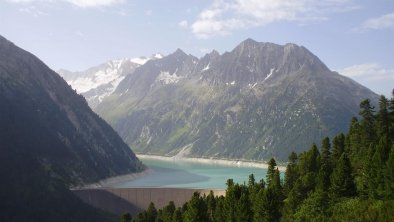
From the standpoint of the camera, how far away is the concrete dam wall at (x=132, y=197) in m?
170

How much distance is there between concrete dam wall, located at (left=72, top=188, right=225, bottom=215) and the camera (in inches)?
6678

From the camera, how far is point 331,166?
96500 mm

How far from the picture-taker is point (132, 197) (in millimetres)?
177750

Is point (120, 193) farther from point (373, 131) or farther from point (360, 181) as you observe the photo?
point (360, 181)

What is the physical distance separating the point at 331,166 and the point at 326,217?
22.4 metres

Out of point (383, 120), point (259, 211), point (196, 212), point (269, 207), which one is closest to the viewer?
point (269, 207)

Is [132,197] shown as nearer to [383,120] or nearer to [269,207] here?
[383,120]

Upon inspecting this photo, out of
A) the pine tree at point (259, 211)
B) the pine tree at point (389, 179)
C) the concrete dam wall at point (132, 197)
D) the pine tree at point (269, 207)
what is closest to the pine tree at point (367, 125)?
the pine tree at point (389, 179)

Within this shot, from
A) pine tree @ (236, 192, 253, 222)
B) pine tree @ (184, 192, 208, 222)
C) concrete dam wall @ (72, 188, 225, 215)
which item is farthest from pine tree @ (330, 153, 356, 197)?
concrete dam wall @ (72, 188, 225, 215)

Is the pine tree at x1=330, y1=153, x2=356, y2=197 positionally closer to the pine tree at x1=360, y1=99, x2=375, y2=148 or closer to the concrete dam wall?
the pine tree at x1=360, y1=99, x2=375, y2=148

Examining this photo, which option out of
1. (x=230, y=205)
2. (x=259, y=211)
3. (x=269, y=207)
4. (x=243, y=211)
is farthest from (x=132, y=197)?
(x=269, y=207)

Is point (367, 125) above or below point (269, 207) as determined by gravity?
above

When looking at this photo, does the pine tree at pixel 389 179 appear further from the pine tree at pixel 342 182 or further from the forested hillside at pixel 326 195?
the pine tree at pixel 342 182

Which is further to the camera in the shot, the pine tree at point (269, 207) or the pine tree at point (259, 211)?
the pine tree at point (259, 211)
